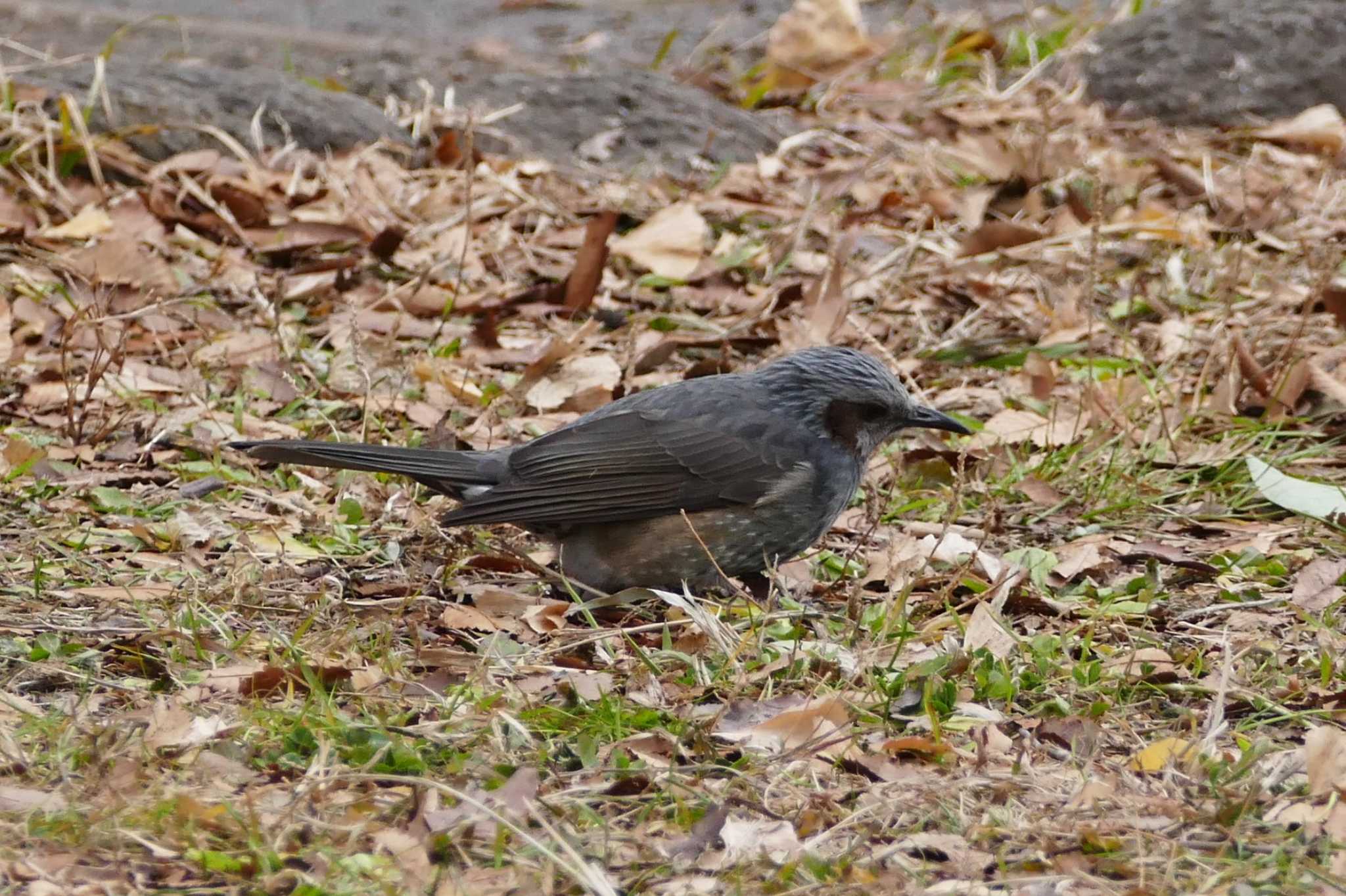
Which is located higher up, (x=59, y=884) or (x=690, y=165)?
(x=59, y=884)

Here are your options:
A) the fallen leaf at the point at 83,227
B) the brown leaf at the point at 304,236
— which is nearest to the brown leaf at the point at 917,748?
the brown leaf at the point at 304,236

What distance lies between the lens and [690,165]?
864cm

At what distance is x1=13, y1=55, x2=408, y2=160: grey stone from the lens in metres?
7.82

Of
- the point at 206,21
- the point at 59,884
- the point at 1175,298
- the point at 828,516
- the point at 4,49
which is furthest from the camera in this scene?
the point at 206,21

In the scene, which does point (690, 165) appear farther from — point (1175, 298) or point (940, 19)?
point (940, 19)

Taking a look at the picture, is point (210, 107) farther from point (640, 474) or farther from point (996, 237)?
point (640, 474)

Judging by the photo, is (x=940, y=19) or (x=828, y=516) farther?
(x=940, y=19)

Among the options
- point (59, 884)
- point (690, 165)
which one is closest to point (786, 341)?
point (690, 165)

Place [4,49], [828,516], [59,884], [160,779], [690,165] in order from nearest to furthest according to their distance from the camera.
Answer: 1. [59,884]
2. [160,779]
3. [828,516]
4. [690,165]
5. [4,49]

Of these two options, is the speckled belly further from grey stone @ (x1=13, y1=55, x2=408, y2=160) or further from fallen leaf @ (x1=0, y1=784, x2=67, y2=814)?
grey stone @ (x1=13, y1=55, x2=408, y2=160)

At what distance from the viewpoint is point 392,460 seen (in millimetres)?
4953

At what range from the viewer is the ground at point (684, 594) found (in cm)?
331

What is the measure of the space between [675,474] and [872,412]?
2.27ft

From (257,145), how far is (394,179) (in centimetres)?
68
